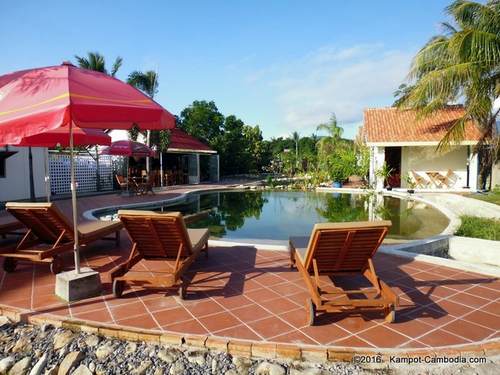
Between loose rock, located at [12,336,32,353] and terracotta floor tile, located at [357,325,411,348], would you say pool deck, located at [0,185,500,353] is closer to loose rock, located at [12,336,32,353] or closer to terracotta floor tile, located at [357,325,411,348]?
terracotta floor tile, located at [357,325,411,348]

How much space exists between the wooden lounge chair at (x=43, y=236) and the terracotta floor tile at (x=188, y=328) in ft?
8.22

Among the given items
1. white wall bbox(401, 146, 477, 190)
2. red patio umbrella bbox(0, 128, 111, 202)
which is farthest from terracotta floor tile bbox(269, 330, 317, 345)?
white wall bbox(401, 146, 477, 190)

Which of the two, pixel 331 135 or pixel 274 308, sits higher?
pixel 331 135

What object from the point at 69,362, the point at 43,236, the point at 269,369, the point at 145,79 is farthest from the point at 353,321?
the point at 145,79

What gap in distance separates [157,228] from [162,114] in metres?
1.34

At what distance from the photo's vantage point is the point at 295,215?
11609 mm

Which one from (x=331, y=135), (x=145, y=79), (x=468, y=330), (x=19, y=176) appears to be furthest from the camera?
(x=331, y=135)

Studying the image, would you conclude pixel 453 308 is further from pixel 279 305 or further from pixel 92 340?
pixel 92 340

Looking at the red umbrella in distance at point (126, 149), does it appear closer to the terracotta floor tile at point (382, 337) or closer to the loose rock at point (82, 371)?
the loose rock at point (82, 371)

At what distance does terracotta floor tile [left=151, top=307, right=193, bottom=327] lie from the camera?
11.7 feet

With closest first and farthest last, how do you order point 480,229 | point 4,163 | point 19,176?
point 480,229 → point 4,163 → point 19,176

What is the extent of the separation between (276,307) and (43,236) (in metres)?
3.86

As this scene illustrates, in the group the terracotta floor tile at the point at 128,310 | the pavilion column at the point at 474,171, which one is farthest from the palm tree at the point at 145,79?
the terracotta floor tile at the point at 128,310

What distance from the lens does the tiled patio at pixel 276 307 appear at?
3312 millimetres
